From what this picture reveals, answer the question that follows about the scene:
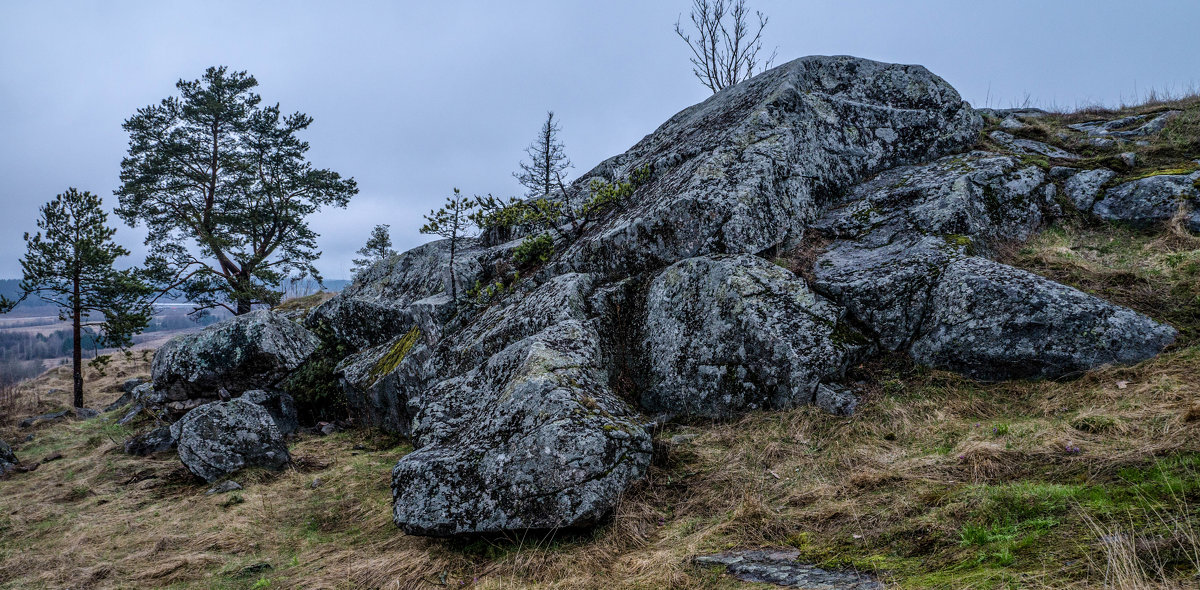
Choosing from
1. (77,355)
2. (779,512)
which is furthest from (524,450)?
(77,355)

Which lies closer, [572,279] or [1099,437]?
[1099,437]

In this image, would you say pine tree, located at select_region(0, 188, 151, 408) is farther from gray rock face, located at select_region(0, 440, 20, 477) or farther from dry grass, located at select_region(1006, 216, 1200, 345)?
dry grass, located at select_region(1006, 216, 1200, 345)

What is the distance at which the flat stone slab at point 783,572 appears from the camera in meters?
2.60

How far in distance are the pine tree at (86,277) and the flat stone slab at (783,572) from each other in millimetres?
21059

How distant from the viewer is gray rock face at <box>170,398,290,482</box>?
24.9ft

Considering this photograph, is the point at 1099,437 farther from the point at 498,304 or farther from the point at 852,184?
the point at 498,304

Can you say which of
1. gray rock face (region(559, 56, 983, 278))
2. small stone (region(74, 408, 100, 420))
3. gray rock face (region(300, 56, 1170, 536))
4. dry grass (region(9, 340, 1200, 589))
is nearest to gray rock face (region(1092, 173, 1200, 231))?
gray rock face (region(300, 56, 1170, 536))

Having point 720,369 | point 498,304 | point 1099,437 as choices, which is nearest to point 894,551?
point 1099,437

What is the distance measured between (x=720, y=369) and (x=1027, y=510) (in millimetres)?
3493

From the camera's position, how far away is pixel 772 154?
841 cm

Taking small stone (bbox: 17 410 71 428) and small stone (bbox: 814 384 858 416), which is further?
small stone (bbox: 17 410 71 428)

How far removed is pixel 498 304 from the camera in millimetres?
9094

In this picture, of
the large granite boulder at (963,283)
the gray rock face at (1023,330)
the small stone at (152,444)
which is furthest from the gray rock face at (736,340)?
the small stone at (152,444)

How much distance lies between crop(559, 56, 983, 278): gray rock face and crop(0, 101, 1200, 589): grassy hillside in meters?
2.99
